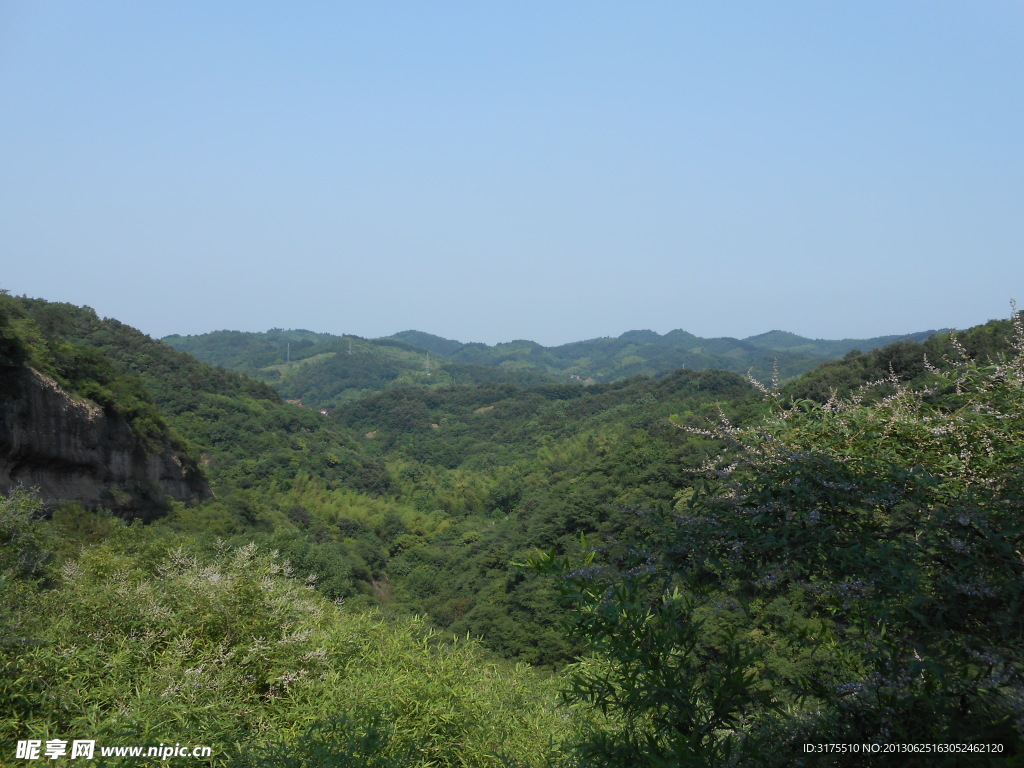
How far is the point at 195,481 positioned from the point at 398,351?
165789 millimetres

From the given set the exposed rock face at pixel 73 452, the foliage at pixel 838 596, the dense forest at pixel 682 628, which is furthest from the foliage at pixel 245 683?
the exposed rock face at pixel 73 452

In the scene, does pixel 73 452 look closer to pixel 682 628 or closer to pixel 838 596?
pixel 682 628

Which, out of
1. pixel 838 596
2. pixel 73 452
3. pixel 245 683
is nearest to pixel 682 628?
pixel 838 596

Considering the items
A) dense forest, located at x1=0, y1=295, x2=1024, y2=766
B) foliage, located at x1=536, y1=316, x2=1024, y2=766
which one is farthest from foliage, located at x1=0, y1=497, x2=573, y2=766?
foliage, located at x1=536, y1=316, x2=1024, y2=766

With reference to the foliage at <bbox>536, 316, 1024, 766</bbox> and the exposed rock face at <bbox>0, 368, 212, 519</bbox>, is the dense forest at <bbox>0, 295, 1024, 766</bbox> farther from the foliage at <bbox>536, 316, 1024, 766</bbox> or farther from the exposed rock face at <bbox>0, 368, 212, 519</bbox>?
the exposed rock face at <bbox>0, 368, 212, 519</bbox>

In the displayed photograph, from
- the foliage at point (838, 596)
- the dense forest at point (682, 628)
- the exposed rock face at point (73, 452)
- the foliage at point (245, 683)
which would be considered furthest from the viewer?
the exposed rock face at point (73, 452)

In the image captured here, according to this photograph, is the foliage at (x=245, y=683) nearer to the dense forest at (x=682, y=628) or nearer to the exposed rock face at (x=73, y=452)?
the dense forest at (x=682, y=628)

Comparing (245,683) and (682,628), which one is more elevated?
(682,628)

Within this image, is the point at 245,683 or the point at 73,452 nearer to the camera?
the point at 245,683

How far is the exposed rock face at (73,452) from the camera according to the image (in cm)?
1551

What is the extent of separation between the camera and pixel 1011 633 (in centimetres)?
245

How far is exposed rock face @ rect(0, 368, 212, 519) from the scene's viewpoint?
15508 mm

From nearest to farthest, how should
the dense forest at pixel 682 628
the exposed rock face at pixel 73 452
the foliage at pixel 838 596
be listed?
the foliage at pixel 838 596 < the dense forest at pixel 682 628 < the exposed rock face at pixel 73 452

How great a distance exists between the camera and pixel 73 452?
1748 centimetres
